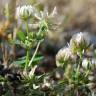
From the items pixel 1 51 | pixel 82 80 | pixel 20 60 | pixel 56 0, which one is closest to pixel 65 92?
pixel 82 80

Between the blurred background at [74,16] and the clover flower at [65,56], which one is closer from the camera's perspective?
the clover flower at [65,56]

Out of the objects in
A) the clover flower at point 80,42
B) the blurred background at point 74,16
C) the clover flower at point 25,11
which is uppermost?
the clover flower at point 25,11

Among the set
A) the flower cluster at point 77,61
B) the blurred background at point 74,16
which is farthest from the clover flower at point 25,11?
the blurred background at point 74,16

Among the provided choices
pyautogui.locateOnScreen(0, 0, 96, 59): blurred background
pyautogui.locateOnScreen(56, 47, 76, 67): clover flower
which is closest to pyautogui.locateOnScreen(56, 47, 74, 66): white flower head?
pyautogui.locateOnScreen(56, 47, 76, 67): clover flower

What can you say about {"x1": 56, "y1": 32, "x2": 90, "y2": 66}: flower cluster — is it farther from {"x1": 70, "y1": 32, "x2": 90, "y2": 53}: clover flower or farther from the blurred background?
the blurred background

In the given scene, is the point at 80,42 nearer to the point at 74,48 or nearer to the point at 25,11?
the point at 74,48

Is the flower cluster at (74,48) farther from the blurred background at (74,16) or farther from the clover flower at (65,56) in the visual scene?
the blurred background at (74,16)

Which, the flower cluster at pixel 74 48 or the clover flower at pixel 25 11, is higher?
the clover flower at pixel 25 11

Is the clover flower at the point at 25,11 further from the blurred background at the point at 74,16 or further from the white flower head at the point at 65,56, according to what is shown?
the blurred background at the point at 74,16

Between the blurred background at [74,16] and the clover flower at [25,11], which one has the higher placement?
the clover flower at [25,11]
